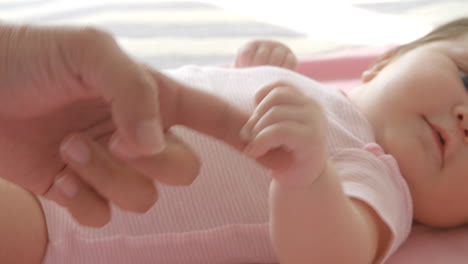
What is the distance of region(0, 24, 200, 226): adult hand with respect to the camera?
454mm

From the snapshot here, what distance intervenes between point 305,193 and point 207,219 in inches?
6.8

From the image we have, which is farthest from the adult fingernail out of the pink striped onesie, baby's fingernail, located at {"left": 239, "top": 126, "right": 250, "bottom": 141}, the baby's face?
the baby's face

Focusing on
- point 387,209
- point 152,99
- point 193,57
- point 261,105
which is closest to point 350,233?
point 387,209

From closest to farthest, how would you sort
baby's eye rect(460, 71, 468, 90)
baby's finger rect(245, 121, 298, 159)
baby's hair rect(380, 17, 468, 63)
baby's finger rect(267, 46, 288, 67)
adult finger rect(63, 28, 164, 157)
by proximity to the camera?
1. adult finger rect(63, 28, 164, 157)
2. baby's finger rect(245, 121, 298, 159)
3. baby's eye rect(460, 71, 468, 90)
4. baby's hair rect(380, 17, 468, 63)
5. baby's finger rect(267, 46, 288, 67)

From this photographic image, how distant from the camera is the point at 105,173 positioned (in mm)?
530

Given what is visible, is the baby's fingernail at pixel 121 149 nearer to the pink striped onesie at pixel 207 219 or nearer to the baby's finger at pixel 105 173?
the baby's finger at pixel 105 173

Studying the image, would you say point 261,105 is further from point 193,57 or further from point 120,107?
point 193,57

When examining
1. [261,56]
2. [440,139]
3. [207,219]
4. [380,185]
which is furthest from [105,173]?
[261,56]

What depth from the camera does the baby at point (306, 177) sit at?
2.01ft

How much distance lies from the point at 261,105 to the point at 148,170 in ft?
0.46

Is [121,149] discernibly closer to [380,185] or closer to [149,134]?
[149,134]

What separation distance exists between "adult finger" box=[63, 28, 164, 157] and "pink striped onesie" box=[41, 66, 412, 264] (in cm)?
32

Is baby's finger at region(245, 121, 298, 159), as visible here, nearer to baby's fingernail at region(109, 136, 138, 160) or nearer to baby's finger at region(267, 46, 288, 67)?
baby's fingernail at region(109, 136, 138, 160)

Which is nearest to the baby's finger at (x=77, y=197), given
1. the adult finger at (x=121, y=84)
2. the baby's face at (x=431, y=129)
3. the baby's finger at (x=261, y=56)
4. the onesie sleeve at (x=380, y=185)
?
the adult finger at (x=121, y=84)
